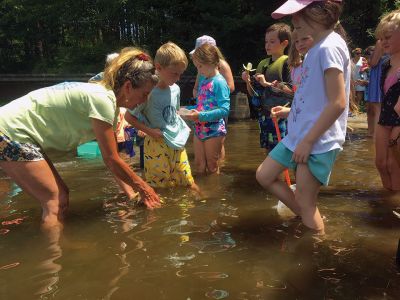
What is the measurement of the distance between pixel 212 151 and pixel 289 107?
103 centimetres

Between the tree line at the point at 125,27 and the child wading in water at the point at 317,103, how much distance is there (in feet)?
39.4

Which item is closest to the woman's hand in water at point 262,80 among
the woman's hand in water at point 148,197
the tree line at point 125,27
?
the woman's hand in water at point 148,197

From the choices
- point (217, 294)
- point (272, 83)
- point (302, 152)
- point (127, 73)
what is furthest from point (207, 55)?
point (217, 294)

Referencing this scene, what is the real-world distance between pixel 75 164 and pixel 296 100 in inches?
148

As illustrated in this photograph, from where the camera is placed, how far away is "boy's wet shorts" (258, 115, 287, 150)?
4414 millimetres

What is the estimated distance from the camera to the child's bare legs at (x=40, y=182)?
293cm

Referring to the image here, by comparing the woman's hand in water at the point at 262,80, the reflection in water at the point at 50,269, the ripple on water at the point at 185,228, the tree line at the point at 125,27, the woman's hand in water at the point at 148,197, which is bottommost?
the ripple on water at the point at 185,228

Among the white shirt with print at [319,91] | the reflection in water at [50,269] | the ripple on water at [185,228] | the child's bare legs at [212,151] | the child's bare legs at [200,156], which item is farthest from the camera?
the child's bare legs at [200,156]

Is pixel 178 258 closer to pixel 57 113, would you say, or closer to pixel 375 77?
pixel 57 113

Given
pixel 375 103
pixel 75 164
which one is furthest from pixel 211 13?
pixel 75 164

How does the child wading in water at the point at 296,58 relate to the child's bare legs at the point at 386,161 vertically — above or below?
above

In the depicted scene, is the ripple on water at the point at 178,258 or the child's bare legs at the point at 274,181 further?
the child's bare legs at the point at 274,181

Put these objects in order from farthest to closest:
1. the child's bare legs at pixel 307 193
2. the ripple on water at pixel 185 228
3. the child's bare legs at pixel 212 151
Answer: the child's bare legs at pixel 212 151
the ripple on water at pixel 185 228
the child's bare legs at pixel 307 193

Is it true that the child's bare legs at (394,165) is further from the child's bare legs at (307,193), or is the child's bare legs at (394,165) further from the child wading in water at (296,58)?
the child's bare legs at (307,193)
